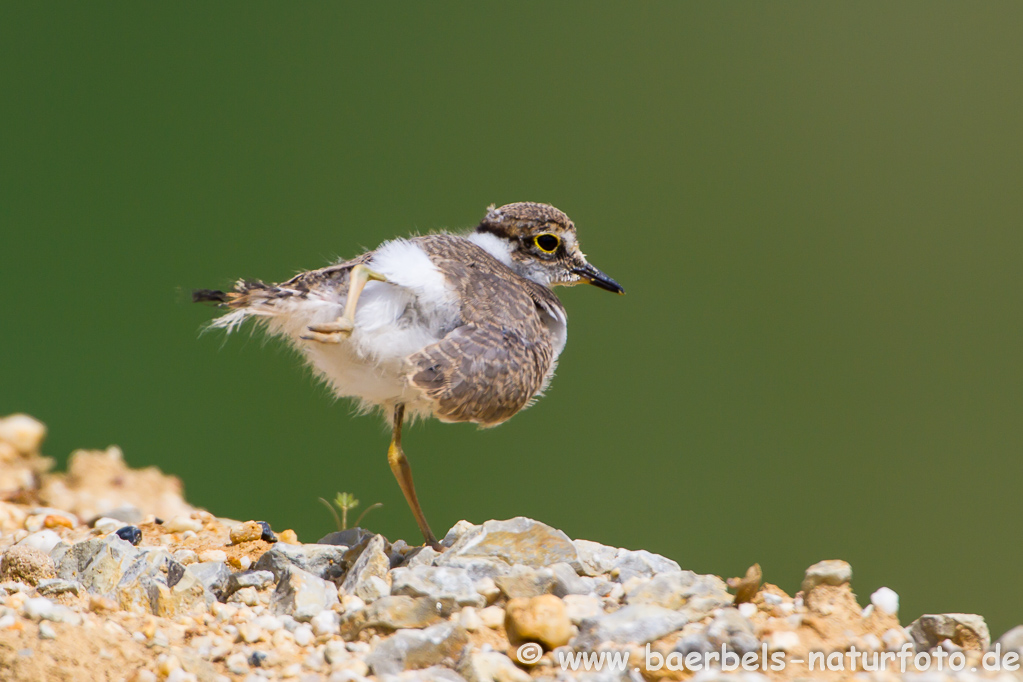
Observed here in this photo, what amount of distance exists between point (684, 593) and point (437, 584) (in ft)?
1.74

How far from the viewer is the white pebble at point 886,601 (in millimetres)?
1891

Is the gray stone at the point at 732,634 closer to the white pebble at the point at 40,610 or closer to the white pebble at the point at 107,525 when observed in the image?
the white pebble at the point at 40,610

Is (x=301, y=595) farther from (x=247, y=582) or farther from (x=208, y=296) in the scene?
(x=208, y=296)

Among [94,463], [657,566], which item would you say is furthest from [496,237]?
[94,463]

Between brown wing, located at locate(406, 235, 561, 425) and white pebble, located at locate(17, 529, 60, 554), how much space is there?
4.23ft

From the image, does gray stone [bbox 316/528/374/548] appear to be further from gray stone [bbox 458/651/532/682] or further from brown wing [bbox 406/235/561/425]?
gray stone [bbox 458/651/532/682]

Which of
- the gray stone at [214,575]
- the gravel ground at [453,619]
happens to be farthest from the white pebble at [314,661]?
the gray stone at [214,575]

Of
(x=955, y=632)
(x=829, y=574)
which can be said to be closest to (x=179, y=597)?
(x=829, y=574)

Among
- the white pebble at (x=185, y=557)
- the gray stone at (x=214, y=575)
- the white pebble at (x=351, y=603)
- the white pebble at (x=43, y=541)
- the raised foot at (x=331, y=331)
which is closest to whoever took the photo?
the white pebble at (x=351, y=603)

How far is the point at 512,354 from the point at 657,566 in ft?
2.15

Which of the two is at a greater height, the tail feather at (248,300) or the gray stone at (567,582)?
the tail feather at (248,300)

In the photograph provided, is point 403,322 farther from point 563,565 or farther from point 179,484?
point 179,484

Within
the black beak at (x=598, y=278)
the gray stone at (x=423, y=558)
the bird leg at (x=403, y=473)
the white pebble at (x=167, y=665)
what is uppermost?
the black beak at (x=598, y=278)

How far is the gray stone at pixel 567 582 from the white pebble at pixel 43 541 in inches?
57.4
